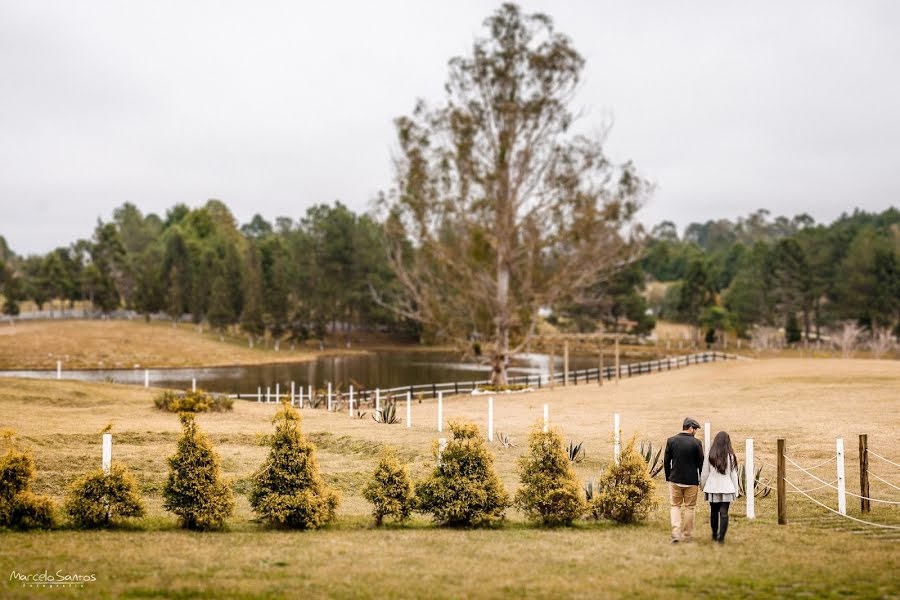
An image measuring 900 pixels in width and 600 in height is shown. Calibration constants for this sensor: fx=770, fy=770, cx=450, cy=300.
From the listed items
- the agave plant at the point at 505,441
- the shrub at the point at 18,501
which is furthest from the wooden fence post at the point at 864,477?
the shrub at the point at 18,501

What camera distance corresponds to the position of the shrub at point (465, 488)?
12.3 m

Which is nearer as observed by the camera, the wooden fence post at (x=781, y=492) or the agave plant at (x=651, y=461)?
the wooden fence post at (x=781, y=492)

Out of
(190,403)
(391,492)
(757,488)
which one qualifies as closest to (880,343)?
(757,488)

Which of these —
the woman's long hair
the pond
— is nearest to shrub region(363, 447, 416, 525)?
the woman's long hair

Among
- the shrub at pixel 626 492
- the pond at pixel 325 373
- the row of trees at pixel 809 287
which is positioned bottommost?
the pond at pixel 325 373

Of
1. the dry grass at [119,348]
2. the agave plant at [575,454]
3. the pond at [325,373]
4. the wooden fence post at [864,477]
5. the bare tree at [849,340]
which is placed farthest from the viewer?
the dry grass at [119,348]

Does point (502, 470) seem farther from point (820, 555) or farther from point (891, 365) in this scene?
point (891, 365)

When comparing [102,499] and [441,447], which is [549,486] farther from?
[102,499]

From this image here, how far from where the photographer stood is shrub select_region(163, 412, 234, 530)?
1148 centimetres

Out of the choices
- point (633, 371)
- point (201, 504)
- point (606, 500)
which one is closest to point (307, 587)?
point (201, 504)

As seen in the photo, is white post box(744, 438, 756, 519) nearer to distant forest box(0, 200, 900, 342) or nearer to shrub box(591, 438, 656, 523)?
shrub box(591, 438, 656, 523)

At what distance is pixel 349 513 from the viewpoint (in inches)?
530
